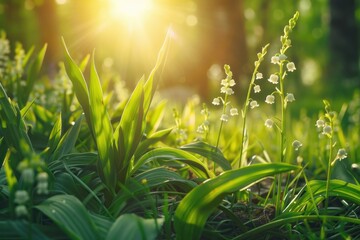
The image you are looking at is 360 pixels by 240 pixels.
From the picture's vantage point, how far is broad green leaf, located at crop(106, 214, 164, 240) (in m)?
2.12

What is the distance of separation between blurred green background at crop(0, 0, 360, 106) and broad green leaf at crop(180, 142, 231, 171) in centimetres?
257

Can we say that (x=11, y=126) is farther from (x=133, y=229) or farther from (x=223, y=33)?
(x=223, y=33)

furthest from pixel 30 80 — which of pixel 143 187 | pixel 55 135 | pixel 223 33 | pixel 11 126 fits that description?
pixel 223 33

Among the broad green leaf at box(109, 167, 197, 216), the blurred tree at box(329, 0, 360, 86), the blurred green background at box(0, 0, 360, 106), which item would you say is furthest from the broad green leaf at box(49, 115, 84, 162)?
the blurred tree at box(329, 0, 360, 86)

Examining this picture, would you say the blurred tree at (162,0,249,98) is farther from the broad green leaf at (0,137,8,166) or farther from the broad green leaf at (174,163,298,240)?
the broad green leaf at (174,163,298,240)

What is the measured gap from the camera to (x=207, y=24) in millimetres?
20016

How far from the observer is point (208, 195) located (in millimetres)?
2375

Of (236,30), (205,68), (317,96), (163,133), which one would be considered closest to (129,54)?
(205,68)

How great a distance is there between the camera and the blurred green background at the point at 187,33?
14016 mm

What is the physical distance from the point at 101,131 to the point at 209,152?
72 centimetres

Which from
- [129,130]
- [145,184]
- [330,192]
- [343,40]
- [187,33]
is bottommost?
[187,33]

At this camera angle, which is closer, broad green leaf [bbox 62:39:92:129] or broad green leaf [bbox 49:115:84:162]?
broad green leaf [bbox 62:39:92:129]

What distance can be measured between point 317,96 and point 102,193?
1249cm

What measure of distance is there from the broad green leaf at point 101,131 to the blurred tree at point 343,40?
1407cm
